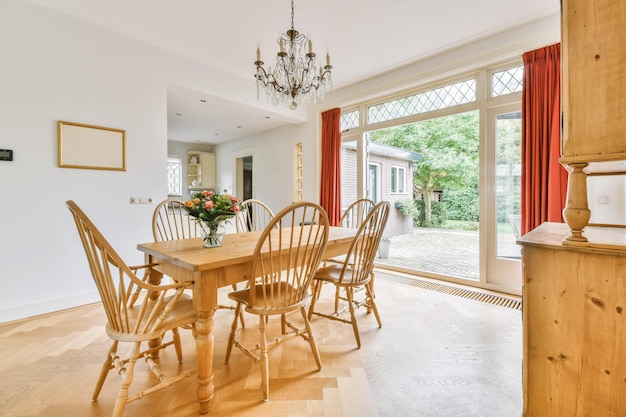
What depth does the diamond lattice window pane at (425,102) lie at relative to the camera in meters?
3.42

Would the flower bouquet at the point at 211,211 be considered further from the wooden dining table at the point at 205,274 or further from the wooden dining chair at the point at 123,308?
the wooden dining chair at the point at 123,308

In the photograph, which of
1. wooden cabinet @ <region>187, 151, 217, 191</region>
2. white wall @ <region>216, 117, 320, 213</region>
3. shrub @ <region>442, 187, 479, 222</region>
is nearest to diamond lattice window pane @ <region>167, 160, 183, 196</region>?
wooden cabinet @ <region>187, 151, 217, 191</region>

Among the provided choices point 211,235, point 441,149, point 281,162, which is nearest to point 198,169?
point 281,162

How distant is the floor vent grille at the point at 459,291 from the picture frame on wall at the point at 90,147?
136 inches

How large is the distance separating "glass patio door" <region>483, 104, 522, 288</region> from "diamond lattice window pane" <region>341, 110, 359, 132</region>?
6.38ft

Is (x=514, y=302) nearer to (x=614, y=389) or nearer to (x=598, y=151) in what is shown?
(x=614, y=389)

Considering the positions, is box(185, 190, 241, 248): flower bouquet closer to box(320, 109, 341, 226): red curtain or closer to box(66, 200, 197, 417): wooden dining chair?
box(66, 200, 197, 417): wooden dining chair

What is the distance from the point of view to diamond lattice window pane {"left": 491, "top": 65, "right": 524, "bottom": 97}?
3.03m

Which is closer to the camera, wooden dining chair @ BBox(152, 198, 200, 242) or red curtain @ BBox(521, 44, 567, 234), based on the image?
wooden dining chair @ BBox(152, 198, 200, 242)

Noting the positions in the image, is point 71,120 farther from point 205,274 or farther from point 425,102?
point 425,102

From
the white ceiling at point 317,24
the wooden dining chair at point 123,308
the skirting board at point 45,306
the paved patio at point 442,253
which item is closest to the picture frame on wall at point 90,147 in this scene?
the white ceiling at point 317,24

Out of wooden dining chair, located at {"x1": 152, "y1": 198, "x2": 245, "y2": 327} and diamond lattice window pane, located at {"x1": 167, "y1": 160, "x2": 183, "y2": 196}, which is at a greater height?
diamond lattice window pane, located at {"x1": 167, "y1": 160, "x2": 183, "y2": 196}

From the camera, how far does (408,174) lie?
28.2ft

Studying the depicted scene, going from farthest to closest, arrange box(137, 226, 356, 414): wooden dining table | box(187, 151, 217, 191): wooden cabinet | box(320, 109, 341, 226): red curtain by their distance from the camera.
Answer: box(187, 151, 217, 191): wooden cabinet
box(320, 109, 341, 226): red curtain
box(137, 226, 356, 414): wooden dining table
